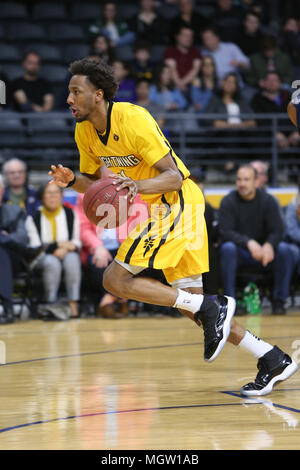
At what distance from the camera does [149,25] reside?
38.2 feet

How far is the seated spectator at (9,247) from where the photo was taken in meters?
7.64

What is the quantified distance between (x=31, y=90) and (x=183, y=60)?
83.8 inches

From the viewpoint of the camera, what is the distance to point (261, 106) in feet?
35.4

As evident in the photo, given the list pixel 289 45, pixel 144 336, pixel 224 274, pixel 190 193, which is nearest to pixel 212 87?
pixel 289 45

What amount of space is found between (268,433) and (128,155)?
165cm

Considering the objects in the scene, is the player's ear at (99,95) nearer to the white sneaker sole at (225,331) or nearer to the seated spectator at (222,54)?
the white sneaker sole at (225,331)

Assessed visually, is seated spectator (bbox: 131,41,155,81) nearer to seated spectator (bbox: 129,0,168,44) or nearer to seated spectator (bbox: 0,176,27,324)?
seated spectator (bbox: 129,0,168,44)

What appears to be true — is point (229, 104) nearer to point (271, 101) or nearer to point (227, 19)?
point (271, 101)

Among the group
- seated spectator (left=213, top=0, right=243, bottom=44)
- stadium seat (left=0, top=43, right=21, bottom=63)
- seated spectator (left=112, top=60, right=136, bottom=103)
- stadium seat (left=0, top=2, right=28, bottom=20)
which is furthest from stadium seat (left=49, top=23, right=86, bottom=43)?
seated spectator (left=213, top=0, right=243, bottom=44)

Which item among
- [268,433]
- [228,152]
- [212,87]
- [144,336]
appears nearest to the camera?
[268,433]

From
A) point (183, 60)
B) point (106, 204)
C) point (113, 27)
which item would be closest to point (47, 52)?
point (113, 27)

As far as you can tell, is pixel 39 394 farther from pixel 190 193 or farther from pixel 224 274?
pixel 224 274

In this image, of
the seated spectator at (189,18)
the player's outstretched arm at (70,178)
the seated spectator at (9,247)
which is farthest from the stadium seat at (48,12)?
the player's outstretched arm at (70,178)

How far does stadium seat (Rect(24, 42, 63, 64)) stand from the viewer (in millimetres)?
11208
